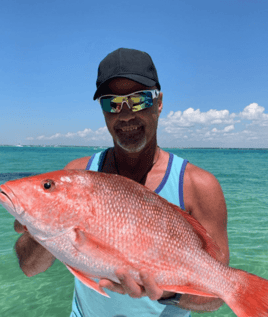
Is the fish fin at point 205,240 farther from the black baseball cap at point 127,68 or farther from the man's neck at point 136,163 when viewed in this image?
the black baseball cap at point 127,68

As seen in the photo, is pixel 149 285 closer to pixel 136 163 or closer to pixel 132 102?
pixel 136 163

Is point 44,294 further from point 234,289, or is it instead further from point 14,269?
point 234,289

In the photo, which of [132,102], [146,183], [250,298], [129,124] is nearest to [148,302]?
[250,298]

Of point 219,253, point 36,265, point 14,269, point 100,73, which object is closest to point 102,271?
point 219,253

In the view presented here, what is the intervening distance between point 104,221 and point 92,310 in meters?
1.18

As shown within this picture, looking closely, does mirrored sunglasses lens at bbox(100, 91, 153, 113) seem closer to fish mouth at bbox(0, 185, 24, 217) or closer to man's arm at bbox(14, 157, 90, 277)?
fish mouth at bbox(0, 185, 24, 217)

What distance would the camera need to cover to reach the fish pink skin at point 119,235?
139 cm

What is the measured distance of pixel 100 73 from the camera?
2.07 metres

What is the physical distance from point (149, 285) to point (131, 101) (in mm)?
1295

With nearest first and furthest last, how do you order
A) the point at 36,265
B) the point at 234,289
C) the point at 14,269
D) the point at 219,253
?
the point at 234,289
the point at 219,253
the point at 36,265
the point at 14,269

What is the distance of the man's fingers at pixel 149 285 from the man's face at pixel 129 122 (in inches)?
38.4

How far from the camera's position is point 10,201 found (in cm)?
138

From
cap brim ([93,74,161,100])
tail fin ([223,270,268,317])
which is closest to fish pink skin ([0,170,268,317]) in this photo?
tail fin ([223,270,268,317])

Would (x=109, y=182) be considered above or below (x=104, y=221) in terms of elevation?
above
